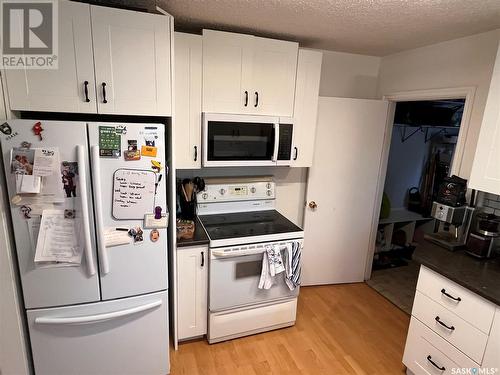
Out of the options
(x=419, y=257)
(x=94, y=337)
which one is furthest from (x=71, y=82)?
(x=419, y=257)

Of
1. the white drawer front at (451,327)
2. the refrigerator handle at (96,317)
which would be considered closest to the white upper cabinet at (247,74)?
the refrigerator handle at (96,317)

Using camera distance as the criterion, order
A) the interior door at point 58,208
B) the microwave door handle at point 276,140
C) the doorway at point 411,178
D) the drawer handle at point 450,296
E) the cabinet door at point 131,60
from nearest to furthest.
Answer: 1. the interior door at point 58,208
2. the cabinet door at point 131,60
3. the drawer handle at point 450,296
4. the microwave door handle at point 276,140
5. the doorway at point 411,178

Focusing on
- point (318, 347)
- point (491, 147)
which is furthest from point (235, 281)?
point (491, 147)

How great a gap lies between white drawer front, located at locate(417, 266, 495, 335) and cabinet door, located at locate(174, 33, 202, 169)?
5.85ft

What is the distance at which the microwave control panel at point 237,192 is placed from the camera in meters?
2.50

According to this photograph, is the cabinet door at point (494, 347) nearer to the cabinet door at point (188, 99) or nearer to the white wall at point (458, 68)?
the white wall at point (458, 68)

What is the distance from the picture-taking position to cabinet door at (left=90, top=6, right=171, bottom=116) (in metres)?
1.56

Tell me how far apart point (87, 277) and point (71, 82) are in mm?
1091

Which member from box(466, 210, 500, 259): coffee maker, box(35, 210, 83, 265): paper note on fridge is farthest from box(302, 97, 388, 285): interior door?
box(35, 210, 83, 265): paper note on fridge

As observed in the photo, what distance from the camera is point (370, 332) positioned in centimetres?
252

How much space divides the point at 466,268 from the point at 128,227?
207cm

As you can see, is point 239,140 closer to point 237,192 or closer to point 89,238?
point 237,192

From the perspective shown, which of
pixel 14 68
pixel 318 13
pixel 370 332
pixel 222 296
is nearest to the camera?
pixel 14 68

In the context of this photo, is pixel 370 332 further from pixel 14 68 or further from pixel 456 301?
pixel 14 68
